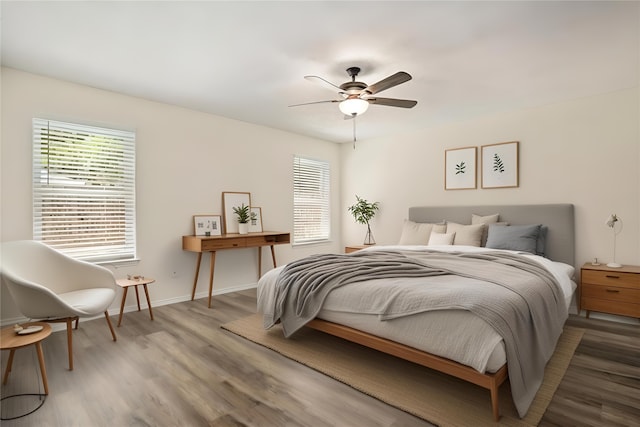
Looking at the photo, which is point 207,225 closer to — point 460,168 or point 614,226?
point 460,168

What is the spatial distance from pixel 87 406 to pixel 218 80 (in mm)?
2866

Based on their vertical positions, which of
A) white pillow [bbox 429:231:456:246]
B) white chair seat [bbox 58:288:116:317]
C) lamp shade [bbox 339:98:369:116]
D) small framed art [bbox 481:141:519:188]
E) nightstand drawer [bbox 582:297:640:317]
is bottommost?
nightstand drawer [bbox 582:297:640:317]

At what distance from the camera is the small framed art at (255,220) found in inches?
200

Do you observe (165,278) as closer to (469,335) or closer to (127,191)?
(127,191)

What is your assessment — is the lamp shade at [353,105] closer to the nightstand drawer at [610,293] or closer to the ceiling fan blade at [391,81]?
the ceiling fan blade at [391,81]

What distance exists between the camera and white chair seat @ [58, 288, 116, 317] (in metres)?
2.60

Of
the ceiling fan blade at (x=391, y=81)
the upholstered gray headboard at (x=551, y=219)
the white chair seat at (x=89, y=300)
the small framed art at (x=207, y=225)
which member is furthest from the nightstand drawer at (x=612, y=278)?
the white chair seat at (x=89, y=300)

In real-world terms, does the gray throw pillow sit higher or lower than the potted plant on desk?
lower

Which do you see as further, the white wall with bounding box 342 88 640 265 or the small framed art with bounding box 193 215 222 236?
the small framed art with bounding box 193 215 222 236

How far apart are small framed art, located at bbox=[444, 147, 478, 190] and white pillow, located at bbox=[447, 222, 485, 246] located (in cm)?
76

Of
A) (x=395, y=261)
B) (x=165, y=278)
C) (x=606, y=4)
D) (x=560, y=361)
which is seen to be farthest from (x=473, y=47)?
(x=165, y=278)

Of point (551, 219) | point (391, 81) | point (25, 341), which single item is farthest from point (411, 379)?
point (551, 219)

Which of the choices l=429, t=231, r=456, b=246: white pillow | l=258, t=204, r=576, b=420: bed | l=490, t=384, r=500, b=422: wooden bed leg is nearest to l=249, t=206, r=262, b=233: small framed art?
l=258, t=204, r=576, b=420: bed

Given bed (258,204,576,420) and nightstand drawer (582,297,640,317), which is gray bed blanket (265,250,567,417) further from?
nightstand drawer (582,297,640,317)
